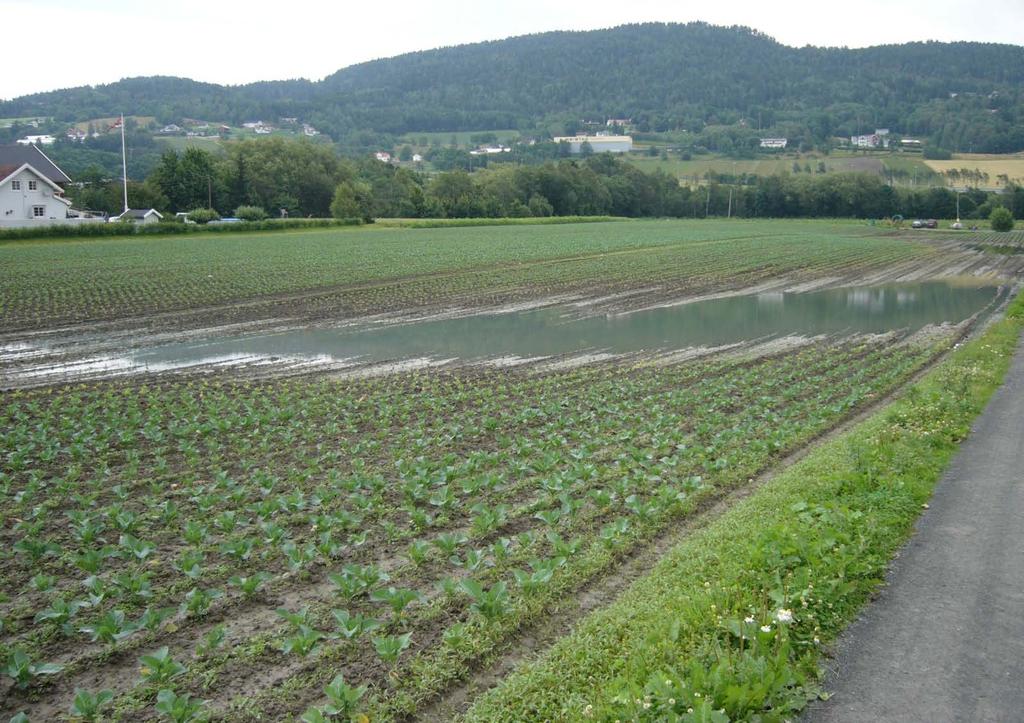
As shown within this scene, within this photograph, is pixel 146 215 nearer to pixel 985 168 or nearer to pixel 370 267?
pixel 370 267

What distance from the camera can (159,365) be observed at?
22.3 metres

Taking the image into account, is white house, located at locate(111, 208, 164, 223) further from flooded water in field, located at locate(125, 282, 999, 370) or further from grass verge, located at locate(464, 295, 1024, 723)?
grass verge, located at locate(464, 295, 1024, 723)

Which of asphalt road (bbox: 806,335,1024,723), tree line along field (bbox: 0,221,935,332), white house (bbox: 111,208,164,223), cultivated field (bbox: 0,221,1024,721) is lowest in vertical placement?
cultivated field (bbox: 0,221,1024,721)

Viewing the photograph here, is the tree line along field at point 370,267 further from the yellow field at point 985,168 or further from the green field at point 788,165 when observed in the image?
the green field at point 788,165

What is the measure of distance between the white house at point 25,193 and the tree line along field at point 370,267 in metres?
15.1

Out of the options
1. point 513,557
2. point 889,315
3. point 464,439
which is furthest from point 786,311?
point 513,557

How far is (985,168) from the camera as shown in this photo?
156 meters

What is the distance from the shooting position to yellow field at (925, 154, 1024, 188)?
142 m

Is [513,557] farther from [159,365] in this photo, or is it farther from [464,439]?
[159,365]

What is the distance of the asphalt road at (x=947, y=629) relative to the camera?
5.80 m

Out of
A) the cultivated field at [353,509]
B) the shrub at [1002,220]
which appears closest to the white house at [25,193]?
the cultivated field at [353,509]

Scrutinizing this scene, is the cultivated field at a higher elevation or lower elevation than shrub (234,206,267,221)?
lower

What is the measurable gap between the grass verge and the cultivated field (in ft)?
0.59

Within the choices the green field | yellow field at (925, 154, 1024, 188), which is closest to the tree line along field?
yellow field at (925, 154, 1024, 188)
